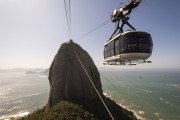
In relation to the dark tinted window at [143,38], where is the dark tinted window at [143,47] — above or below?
below

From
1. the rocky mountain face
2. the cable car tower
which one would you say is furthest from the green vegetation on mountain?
the cable car tower

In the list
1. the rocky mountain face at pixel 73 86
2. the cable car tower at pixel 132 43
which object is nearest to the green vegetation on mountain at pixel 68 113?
the rocky mountain face at pixel 73 86

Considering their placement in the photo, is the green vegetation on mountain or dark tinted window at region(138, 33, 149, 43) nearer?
dark tinted window at region(138, 33, 149, 43)

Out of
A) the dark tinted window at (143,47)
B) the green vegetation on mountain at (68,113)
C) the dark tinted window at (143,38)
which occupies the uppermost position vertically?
the dark tinted window at (143,38)

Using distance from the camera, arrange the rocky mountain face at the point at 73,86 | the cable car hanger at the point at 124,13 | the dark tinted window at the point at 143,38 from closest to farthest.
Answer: the cable car hanger at the point at 124,13 < the dark tinted window at the point at 143,38 < the rocky mountain face at the point at 73,86

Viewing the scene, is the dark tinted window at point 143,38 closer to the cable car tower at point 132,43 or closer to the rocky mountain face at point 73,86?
the cable car tower at point 132,43

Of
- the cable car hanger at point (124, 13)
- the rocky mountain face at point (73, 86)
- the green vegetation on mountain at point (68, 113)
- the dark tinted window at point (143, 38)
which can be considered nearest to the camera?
the cable car hanger at point (124, 13)

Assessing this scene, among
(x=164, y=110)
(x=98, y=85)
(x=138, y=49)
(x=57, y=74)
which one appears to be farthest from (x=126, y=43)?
(x=164, y=110)

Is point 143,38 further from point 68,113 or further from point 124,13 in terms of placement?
point 68,113

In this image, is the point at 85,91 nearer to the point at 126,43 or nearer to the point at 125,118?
the point at 125,118

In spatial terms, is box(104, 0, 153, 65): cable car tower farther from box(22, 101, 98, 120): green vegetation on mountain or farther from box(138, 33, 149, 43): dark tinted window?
box(22, 101, 98, 120): green vegetation on mountain
